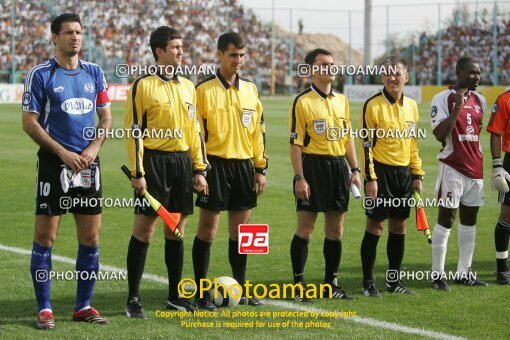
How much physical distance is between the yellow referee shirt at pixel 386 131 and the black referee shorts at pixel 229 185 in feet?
3.63

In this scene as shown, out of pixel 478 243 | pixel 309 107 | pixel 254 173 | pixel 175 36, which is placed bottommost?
pixel 478 243

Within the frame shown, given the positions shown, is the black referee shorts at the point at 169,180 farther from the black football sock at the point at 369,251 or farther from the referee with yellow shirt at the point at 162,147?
the black football sock at the point at 369,251

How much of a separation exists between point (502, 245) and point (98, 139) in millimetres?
4127

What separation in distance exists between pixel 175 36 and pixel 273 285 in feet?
8.06

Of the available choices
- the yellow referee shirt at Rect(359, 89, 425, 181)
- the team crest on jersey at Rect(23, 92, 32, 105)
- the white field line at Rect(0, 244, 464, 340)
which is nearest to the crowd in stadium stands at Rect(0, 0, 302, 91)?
the white field line at Rect(0, 244, 464, 340)

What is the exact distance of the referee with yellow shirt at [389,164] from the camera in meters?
7.51

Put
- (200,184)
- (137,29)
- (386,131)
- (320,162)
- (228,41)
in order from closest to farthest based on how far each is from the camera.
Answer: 1. (200,184)
2. (228,41)
3. (320,162)
4. (386,131)
5. (137,29)

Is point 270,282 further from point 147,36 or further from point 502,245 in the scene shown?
point 147,36

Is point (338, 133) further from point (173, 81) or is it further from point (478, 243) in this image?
point (478, 243)

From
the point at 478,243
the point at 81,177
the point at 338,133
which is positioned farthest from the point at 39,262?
the point at 478,243

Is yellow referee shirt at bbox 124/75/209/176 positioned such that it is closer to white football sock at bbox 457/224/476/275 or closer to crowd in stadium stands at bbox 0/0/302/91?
white football sock at bbox 457/224/476/275

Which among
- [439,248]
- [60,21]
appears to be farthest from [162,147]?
[439,248]

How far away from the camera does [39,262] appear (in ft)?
20.9

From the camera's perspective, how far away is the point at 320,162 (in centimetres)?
732
